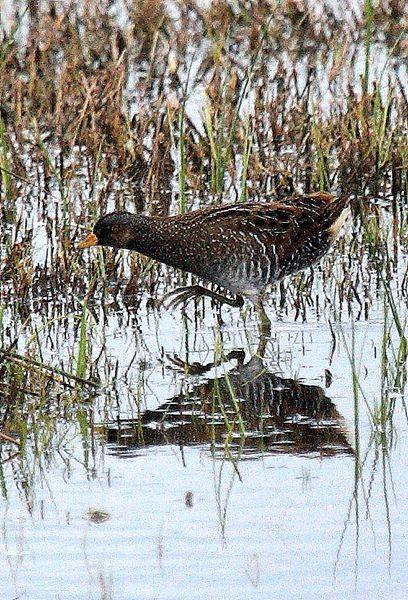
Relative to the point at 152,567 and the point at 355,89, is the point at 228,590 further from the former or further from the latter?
the point at 355,89

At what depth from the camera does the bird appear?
750 cm

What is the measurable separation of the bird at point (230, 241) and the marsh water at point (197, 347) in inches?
5.9

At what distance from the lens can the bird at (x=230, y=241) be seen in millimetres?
7500

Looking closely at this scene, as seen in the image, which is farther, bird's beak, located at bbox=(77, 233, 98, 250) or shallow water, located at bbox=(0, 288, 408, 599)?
bird's beak, located at bbox=(77, 233, 98, 250)

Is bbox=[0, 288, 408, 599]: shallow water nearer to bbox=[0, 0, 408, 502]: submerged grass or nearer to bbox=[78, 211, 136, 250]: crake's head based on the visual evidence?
bbox=[0, 0, 408, 502]: submerged grass

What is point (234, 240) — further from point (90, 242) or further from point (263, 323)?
point (90, 242)

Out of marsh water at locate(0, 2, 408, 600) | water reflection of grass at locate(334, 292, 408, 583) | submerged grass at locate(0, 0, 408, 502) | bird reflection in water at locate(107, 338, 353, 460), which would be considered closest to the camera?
marsh water at locate(0, 2, 408, 600)

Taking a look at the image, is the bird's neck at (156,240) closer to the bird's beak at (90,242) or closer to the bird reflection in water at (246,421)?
the bird's beak at (90,242)

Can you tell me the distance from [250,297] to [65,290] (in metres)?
0.94

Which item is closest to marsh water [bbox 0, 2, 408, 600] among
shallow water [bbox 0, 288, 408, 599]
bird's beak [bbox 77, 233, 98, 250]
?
shallow water [bbox 0, 288, 408, 599]

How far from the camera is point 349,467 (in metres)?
5.26

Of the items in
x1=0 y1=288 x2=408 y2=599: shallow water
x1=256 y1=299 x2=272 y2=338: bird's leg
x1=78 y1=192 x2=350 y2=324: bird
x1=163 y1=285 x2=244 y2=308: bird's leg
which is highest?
x1=78 y1=192 x2=350 y2=324: bird

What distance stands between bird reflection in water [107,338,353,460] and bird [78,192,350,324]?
104 cm

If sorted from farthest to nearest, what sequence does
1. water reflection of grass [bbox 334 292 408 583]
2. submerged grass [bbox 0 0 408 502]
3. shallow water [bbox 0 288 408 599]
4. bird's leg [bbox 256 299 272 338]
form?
1. bird's leg [bbox 256 299 272 338]
2. submerged grass [bbox 0 0 408 502]
3. water reflection of grass [bbox 334 292 408 583]
4. shallow water [bbox 0 288 408 599]
